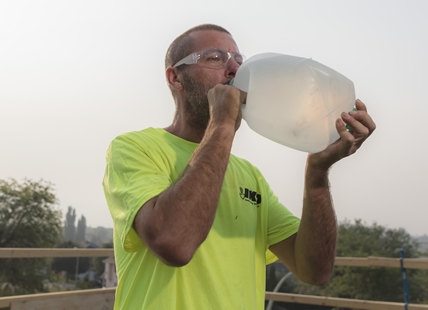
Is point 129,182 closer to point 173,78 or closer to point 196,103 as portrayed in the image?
point 196,103

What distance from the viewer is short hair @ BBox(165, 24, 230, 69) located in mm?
1957

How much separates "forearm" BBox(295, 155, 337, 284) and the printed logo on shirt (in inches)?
7.8

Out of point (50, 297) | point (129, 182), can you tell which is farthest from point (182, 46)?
point (50, 297)

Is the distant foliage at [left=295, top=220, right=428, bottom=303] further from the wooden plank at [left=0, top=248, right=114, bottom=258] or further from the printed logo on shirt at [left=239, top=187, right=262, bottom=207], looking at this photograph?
the printed logo on shirt at [left=239, top=187, right=262, bottom=207]

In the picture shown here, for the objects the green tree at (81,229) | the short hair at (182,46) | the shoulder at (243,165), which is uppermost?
the green tree at (81,229)

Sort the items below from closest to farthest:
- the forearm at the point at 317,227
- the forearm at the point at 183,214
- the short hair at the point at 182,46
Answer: the forearm at the point at 183,214 → the forearm at the point at 317,227 → the short hair at the point at 182,46

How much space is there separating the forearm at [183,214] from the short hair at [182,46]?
0.76 m

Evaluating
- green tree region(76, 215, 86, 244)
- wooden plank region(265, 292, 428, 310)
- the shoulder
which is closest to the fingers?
the shoulder

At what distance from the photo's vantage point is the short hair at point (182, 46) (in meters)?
1.96

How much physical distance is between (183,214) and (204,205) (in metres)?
0.07

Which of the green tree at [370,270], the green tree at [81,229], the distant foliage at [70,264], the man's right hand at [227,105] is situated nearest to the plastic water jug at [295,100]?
the man's right hand at [227,105]

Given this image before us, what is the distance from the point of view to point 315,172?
1706mm

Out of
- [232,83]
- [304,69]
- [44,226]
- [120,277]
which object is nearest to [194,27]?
[232,83]

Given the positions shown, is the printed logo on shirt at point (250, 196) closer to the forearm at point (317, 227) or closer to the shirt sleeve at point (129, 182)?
→ the forearm at point (317, 227)
